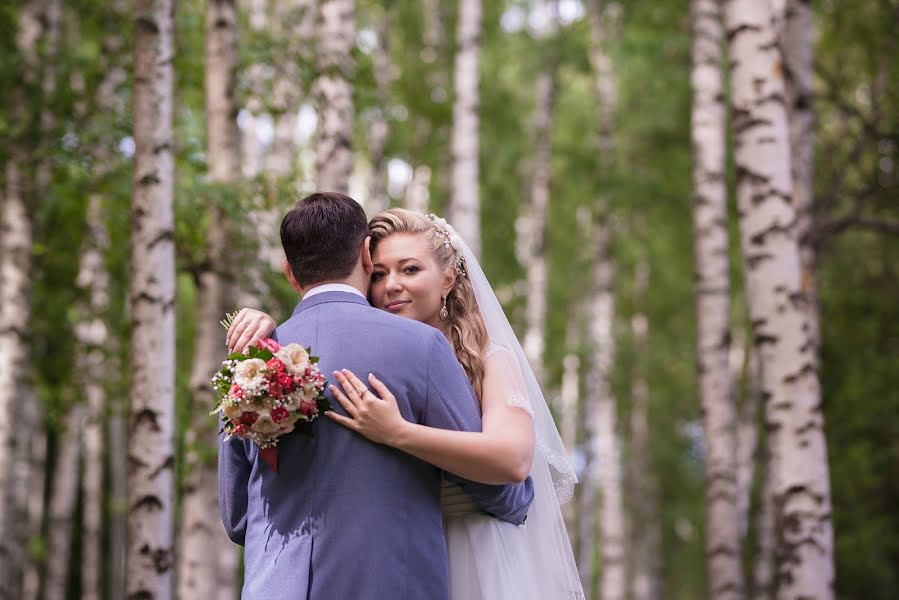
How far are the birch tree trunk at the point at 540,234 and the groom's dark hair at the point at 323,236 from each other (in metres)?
11.7

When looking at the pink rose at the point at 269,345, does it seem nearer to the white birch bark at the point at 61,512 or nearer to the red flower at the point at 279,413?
the red flower at the point at 279,413

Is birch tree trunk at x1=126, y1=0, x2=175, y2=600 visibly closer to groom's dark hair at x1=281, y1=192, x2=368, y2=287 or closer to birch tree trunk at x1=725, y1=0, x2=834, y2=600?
groom's dark hair at x1=281, y1=192, x2=368, y2=287

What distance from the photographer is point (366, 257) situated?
11.4 ft

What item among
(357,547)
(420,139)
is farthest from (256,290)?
(420,139)

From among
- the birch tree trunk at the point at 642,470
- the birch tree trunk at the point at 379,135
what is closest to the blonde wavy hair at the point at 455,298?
the birch tree trunk at the point at 379,135

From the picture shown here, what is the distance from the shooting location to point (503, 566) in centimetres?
358

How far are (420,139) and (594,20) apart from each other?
354 centimetres

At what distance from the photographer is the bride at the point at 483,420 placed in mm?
3109

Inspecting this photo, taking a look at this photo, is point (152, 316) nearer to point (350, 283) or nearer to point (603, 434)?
point (350, 283)

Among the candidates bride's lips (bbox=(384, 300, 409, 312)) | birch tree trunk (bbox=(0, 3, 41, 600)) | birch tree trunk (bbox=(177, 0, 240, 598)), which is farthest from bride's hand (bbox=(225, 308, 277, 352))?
birch tree trunk (bbox=(0, 3, 41, 600))

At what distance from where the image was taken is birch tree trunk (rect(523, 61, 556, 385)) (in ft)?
52.6

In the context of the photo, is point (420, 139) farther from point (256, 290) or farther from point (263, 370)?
point (263, 370)

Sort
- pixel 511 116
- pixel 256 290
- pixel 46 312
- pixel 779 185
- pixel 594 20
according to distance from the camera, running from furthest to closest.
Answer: pixel 511 116
pixel 594 20
pixel 46 312
pixel 256 290
pixel 779 185

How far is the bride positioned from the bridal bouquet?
9 centimetres
